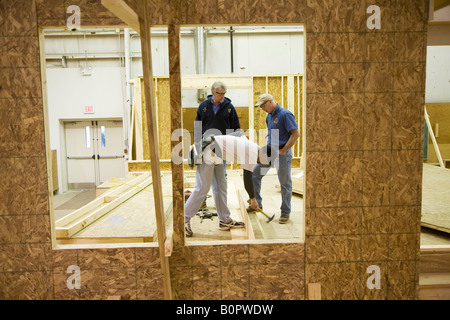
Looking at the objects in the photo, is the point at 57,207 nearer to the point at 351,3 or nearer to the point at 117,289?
the point at 117,289

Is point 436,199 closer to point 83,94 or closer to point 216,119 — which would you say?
point 216,119

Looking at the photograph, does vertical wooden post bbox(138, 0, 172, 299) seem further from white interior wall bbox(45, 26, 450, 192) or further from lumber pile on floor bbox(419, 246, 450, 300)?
white interior wall bbox(45, 26, 450, 192)

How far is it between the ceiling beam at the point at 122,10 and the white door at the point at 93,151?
26.0ft

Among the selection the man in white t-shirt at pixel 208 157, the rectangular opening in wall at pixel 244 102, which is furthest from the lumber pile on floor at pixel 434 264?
the man in white t-shirt at pixel 208 157

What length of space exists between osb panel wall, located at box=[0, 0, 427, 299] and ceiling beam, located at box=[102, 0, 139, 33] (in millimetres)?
518

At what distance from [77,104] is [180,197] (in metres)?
7.89

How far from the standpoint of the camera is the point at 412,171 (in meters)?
2.64

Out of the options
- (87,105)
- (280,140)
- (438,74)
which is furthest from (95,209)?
(438,74)

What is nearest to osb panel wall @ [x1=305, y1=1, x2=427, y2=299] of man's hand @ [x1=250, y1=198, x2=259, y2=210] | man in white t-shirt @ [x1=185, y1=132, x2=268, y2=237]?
man in white t-shirt @ [x1=185, y1=132, x2=268, y2=237]

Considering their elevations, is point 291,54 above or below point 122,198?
above

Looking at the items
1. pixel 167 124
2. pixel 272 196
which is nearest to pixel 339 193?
pixel 272 196

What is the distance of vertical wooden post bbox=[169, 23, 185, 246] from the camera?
249 centimetres

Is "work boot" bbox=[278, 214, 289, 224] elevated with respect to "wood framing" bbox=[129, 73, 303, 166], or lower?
lower

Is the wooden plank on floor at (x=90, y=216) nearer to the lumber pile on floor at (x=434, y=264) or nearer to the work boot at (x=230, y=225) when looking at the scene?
the work boot at (x=230, y=225)
